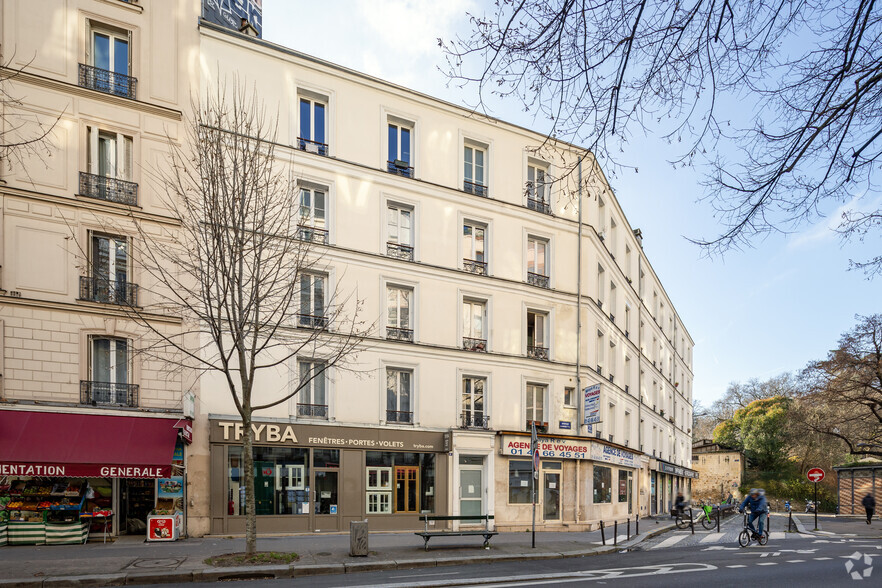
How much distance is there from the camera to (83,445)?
16.5 meters

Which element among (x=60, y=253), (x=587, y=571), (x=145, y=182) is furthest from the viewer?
(x=145, y=182)

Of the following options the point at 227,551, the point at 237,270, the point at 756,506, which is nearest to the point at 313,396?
the point at 237,270

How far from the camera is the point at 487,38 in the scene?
191 inches

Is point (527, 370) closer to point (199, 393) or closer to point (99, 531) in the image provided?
point (199, 393)

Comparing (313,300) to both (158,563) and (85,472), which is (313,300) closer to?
(85,472)

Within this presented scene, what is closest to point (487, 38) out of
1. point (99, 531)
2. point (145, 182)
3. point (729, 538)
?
point (145, 182)

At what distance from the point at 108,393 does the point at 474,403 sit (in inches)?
480

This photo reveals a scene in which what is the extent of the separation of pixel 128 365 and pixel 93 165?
578 centimetres

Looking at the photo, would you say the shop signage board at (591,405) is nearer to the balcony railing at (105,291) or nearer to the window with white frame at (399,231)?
the window with white frame at (399,231)

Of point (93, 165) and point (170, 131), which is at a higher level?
point (170, 131)

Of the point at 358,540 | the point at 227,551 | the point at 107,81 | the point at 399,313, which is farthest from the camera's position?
the point at 399,313

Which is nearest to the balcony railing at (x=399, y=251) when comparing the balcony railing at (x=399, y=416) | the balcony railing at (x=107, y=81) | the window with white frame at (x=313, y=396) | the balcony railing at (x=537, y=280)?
the window with white frame at (x=313, y=396)

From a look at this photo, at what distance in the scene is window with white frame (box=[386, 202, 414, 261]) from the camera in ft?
75.3

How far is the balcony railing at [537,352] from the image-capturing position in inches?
997
